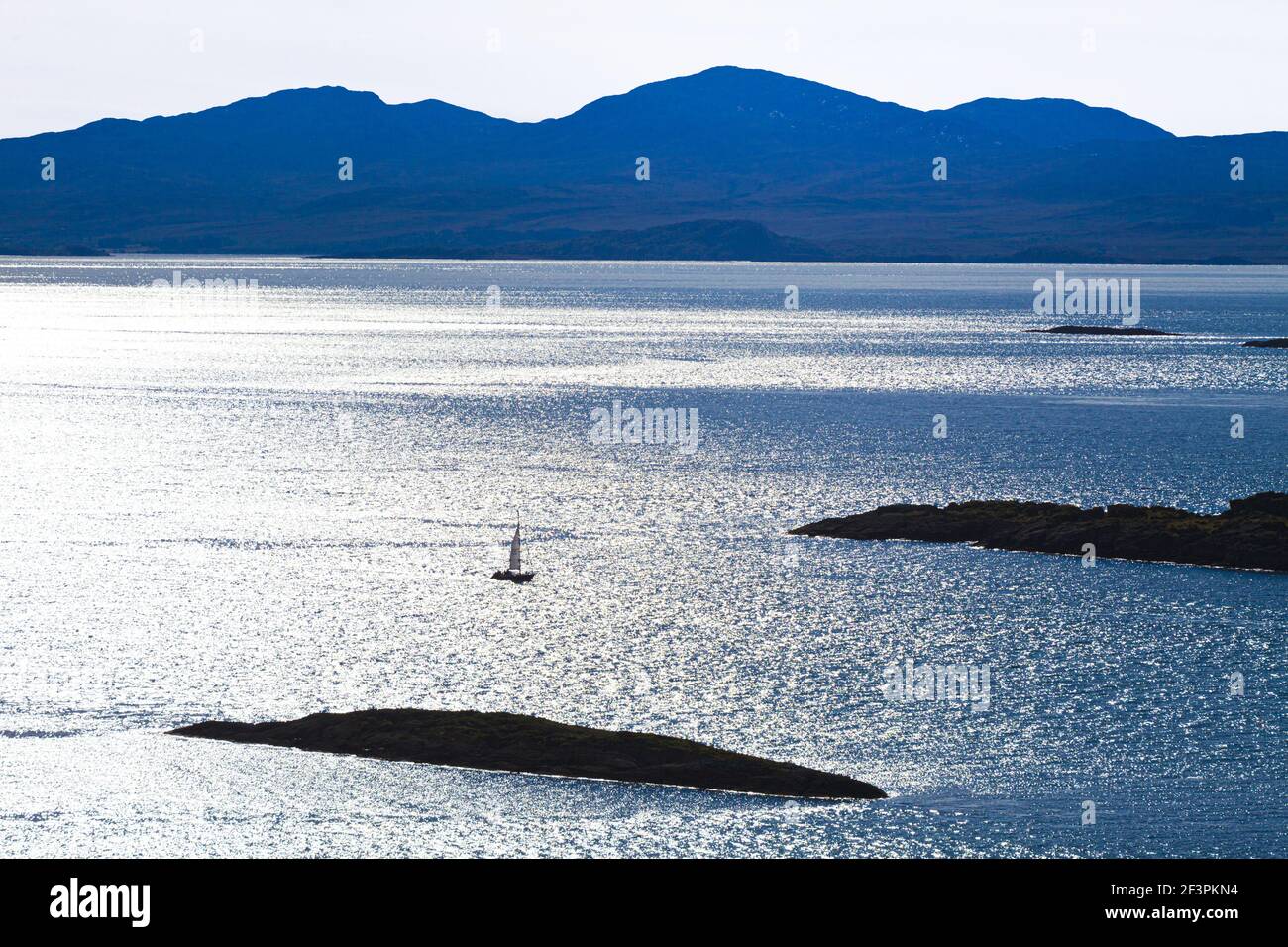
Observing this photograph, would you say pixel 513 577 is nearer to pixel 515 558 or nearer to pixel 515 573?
pixel 515 573

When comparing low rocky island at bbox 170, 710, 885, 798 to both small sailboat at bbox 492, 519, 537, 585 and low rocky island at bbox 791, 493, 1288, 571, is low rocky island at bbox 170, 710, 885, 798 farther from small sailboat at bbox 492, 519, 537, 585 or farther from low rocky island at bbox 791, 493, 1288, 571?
low rocky island at bbox 791, 493, 1288, 571

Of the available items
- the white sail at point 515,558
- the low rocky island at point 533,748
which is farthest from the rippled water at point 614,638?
the white sail at point 515,558

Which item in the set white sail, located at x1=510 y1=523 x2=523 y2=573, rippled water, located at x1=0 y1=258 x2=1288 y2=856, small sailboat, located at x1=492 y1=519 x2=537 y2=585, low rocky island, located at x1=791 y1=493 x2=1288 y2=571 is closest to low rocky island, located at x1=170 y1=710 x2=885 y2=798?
rippled water, located at x1=0 y1=258 x2=1288 y2=856

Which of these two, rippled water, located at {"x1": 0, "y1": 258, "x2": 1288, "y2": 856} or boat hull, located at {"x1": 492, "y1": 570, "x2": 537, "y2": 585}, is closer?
rippled water, located at {"x1": 0, "y1": 258, "x2": 1288, "y2": 856}

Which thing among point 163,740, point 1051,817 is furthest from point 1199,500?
point 163,740

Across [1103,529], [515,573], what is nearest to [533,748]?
[515,573]

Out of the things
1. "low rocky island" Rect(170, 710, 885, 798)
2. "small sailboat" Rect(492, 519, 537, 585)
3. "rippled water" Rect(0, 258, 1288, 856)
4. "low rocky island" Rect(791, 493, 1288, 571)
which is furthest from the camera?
"low rocky island" Rect(791, 493, 1288, 571)
